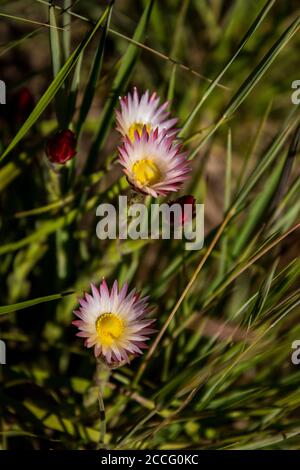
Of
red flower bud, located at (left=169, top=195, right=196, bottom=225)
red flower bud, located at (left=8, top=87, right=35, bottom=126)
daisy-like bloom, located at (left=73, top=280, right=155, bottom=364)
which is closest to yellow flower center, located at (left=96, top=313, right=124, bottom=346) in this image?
daisy-like bloom, located at (left=73, top=280, right=155, bottom=364)

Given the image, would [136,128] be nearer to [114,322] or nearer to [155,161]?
[155,161]

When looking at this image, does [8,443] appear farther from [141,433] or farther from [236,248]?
[236,248]

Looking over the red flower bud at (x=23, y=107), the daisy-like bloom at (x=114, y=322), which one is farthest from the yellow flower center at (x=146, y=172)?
the red flower bud at (x=23, y=107)

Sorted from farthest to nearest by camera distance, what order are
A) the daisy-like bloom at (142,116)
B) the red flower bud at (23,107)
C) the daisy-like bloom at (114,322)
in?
the red flower bud at (23,107) → the daisy-like bloom at (142,116) → the daisy-like bloom at (114,322)

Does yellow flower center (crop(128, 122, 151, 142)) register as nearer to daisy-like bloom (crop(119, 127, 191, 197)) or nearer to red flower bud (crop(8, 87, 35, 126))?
daisy-like bloom (crop(119, 127, 191, 197))

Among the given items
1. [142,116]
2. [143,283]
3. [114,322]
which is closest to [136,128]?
[142,116]

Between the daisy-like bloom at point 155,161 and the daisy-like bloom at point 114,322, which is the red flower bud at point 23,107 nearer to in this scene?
the daisy-like bloom at point 155,161
